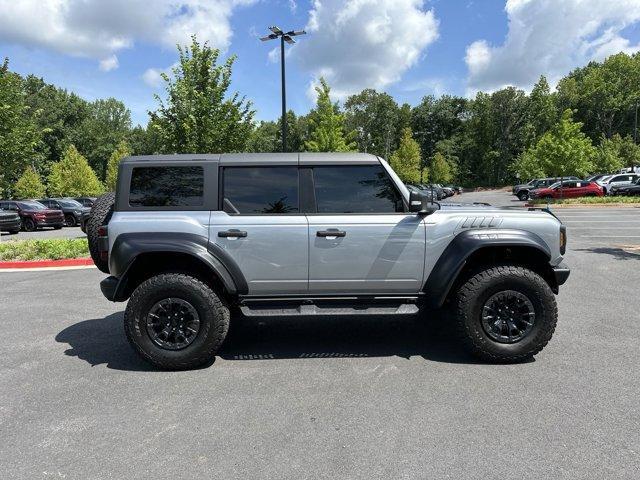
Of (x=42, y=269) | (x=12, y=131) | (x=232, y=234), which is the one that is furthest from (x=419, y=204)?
(x=12, y=131)

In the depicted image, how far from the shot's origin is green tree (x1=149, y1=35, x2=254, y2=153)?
14.0 meters

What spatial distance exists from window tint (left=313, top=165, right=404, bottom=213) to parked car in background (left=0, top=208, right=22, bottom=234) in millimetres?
19443

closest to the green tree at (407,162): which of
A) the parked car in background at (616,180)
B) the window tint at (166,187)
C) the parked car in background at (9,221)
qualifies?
the parked car in background at (616,180)

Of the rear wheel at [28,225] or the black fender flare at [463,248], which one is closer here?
the black fender flare at [463,248]

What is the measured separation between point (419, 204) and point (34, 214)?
21.9 meters

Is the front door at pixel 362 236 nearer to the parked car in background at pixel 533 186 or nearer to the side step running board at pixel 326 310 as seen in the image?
the side step running board at pixel 326 310

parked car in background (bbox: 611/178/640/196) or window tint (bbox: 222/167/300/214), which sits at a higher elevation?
parked car in background (bbox: 611/178/640/196)

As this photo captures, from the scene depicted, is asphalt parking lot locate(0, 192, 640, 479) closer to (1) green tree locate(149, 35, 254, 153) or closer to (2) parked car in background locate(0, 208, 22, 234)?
(1) green tree locate(149, 35, 254, 153)

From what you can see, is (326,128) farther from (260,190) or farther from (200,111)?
(260,190)

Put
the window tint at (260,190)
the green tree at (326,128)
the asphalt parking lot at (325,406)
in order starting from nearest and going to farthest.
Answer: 1. the asphalt parking lot at (325,406)
2. the window tint at (260,190)
3. the green tree at (326,128)

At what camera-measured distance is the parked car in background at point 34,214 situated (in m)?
20.9

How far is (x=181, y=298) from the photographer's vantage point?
4199mm

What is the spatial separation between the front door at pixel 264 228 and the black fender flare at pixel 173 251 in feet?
0.25

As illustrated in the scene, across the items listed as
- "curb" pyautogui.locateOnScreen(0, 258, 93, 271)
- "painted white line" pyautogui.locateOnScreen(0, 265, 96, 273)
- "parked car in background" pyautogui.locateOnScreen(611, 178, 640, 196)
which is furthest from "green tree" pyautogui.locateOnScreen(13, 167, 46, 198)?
"parked car in background" pyautogui.locateOnScreen(611, 178, 640, 196)
